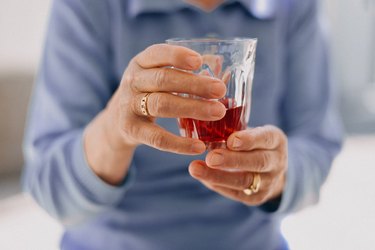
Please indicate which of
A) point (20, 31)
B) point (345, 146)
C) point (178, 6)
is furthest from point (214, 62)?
point (20, 31)

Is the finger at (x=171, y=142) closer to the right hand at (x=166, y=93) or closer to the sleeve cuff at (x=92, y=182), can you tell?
the right hand at (x=166, y=93)

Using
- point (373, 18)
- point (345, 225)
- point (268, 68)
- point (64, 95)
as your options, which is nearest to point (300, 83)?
point (268, 68)

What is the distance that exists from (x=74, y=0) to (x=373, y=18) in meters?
2.19

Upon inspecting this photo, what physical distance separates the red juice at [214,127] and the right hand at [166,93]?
0.8 inches

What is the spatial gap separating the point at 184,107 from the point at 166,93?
2 cm

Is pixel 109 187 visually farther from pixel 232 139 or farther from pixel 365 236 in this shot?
pixel 365 236

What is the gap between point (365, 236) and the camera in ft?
4.47

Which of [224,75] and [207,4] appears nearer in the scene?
[224,75]

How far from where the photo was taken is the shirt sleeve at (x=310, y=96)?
826mm

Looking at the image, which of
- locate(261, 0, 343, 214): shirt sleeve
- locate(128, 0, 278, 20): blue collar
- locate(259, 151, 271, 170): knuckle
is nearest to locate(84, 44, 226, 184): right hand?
locate(259, 151, 271, 170): knuckle

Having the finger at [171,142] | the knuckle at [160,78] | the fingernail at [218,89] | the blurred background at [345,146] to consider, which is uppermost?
the knuckle at [160,78]

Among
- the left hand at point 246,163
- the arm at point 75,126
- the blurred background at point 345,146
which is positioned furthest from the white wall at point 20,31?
the left hand at point 246,163

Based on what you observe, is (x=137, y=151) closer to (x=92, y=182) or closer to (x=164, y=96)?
(x=92, y=182)

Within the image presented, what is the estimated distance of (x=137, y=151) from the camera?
77 centimetres
